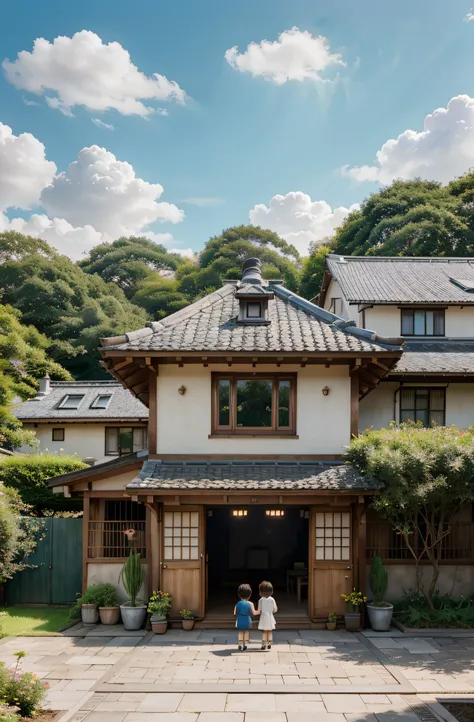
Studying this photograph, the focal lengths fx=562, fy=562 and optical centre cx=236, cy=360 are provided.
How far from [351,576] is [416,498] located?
96.1 inches

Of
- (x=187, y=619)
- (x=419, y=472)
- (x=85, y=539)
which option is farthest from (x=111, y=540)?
(x=419, y=472)

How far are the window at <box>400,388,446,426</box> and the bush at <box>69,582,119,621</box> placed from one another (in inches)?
376

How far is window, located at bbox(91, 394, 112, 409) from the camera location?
28.2 m

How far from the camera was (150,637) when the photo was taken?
12.0 m

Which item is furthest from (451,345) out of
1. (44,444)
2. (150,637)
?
(44,444)

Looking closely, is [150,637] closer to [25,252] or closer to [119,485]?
[119,485]

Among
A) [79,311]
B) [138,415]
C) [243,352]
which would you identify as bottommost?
[138,415]

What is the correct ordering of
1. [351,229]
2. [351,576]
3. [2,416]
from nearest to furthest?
[351,576], [2,416], [351,229]

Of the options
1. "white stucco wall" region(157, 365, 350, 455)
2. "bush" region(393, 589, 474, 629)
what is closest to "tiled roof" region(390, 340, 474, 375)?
"white stucco wall" region(157, 365, 350, 455)

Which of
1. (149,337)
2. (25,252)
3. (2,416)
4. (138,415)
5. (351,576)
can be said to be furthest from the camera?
(25,252)

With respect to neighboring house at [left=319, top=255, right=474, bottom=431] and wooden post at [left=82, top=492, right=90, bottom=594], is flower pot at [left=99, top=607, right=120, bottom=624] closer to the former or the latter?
wooden post at [left=82, top=492, right=90, bottom=594]

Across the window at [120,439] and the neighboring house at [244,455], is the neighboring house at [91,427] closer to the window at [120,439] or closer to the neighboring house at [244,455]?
the window at [120,439]

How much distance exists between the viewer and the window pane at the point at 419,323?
19.6 m

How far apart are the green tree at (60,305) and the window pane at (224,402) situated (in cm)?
3227
